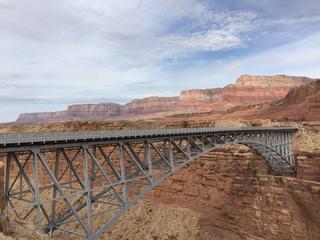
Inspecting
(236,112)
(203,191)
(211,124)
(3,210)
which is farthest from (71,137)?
(236,112)

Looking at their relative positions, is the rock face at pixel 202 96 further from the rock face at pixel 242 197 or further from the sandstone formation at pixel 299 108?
the rock face at pixel 242 197

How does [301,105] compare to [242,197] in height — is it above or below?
above

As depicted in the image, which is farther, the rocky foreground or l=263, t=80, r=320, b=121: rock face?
l=263, t=80, r=320, b=121: rock face

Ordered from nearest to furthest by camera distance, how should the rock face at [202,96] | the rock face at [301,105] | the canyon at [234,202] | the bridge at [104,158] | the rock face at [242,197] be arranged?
the bridge at [104,158]
the rock face at [242,197]
the canyon at [234,202]
the rock face at [301,105]
the rock face at [202,96]

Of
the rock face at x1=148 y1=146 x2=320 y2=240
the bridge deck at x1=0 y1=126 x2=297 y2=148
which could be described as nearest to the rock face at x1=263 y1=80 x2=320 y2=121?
the rock face at x1=148 y1=146 x2=320 y2=240

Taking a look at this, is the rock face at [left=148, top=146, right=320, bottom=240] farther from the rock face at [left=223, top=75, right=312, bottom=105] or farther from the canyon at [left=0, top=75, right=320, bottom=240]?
the rock face at [left=223, top=75, right=312, bottom=105]

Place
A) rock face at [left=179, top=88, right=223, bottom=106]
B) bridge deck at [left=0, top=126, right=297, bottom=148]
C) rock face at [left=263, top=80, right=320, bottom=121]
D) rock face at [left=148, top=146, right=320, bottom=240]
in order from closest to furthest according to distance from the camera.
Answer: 1. bridge deck at [left=0, top=126, right=297, bottom=148]
2. rock face at [left=148, top=146, right=320, bottom=240]
3. rock face at [left=263, top=80, right=320, bottom=121]
4. rock face at [left=179, top=88, right=223, bottom=106]

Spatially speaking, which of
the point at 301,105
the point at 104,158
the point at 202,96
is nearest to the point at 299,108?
the point at 301,105

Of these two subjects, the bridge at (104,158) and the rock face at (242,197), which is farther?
the rock face at (242,197)

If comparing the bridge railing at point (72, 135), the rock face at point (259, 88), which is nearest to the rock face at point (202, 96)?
the rock face at point (259, 88)

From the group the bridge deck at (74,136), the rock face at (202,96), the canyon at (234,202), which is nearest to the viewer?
the bridge deck at (74,136)

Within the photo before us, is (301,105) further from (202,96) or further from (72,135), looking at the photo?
(202,96)

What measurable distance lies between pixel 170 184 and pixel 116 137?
32.1m

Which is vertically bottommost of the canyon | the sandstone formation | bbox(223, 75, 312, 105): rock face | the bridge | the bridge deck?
the canyon
